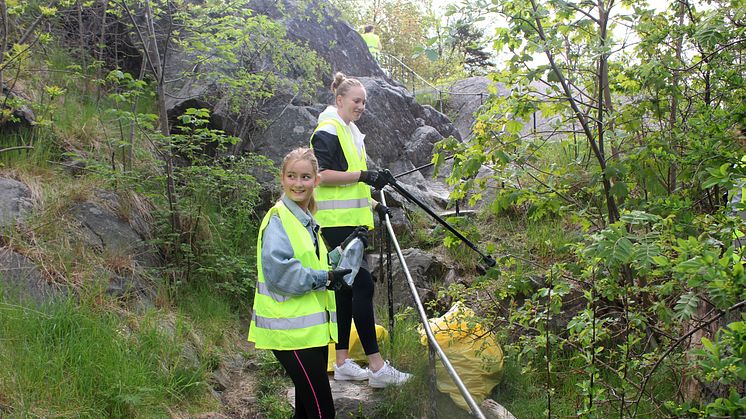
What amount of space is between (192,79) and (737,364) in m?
7.15

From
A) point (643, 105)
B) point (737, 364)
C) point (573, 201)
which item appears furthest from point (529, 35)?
point (737, 364)

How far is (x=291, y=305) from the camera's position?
2955 mm

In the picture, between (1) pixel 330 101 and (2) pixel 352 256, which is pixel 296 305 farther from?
(1) pixel 330 101

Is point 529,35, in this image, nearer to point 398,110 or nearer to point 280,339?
point 280,339

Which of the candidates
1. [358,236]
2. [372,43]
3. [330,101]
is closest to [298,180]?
[358,236]

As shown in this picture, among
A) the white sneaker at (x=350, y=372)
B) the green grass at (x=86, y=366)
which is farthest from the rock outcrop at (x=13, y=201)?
the white sneaker at (x=350, y=372)

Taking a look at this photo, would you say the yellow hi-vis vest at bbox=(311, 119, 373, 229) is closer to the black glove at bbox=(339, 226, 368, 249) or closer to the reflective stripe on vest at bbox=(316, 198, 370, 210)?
the reflective stripe on vest at bbox=(316, 198, 370, 210)

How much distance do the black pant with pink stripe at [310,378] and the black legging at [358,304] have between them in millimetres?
717

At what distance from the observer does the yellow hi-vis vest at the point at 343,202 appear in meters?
3.77

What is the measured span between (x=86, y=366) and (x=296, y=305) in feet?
4.54

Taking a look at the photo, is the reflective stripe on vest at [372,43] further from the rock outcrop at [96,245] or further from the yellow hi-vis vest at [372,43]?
the rock outcrop at [96,245]

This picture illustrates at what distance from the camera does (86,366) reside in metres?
3.44

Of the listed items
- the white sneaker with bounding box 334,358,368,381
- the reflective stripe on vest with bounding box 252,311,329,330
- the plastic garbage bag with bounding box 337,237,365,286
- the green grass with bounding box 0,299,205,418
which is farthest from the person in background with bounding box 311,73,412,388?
the green grass with bounding box 0,299,205,418

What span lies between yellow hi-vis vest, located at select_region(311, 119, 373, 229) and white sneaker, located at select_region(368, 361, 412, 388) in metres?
0.88
